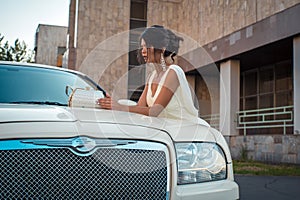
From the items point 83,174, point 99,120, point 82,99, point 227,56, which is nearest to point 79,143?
point 83,174

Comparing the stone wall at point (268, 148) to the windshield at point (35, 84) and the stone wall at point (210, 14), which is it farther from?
the windshield at point (35, 84)

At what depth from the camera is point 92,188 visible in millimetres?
1787

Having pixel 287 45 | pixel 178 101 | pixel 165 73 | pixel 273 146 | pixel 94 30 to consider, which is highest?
pixel 94 30

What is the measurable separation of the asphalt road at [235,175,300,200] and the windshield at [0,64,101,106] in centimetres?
274

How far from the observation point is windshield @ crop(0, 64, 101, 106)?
9.91 feet

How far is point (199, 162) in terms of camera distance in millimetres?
2160

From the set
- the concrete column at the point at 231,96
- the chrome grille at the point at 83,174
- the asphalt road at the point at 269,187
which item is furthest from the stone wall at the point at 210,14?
the chrome grille at the point at 83,174

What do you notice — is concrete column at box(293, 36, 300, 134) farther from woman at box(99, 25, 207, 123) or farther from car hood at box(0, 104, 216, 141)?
→ car hood at box(0, 104, 216, 141)

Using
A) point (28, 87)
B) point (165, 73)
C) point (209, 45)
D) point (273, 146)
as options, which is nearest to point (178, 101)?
point (165, 73)

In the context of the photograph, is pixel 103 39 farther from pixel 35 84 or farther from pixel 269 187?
pixel 35 84

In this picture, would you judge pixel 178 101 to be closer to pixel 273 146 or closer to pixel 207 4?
pixel 273 146

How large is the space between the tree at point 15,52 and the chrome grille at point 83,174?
2321 centimetres

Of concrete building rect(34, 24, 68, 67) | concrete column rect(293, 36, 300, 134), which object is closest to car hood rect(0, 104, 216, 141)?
concrete column rect(293, 36, 300, 134)

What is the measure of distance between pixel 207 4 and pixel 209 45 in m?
2.17
